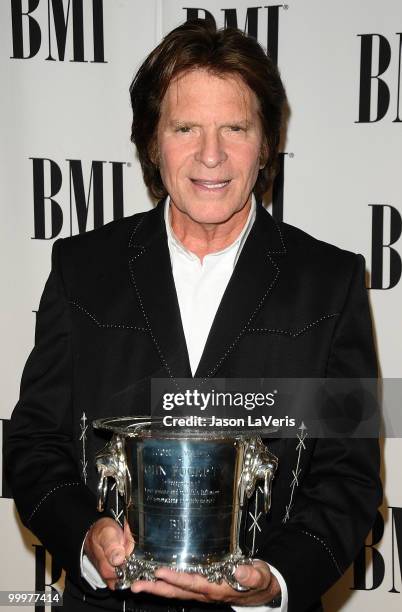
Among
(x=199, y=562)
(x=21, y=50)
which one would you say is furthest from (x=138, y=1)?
(x=199, y=562)

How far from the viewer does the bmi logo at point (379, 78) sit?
6.86 feet

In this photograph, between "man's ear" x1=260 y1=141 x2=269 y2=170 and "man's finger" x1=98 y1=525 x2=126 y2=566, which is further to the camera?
"man's ear" x1=260 y1=141 x2=269 y2=170

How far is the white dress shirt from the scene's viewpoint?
1.57 metres

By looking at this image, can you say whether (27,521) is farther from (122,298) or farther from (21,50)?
(21,50)

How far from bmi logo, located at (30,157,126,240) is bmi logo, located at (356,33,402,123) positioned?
622 mm

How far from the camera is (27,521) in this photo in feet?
4.91

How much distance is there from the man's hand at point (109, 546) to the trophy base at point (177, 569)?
0.02 metres

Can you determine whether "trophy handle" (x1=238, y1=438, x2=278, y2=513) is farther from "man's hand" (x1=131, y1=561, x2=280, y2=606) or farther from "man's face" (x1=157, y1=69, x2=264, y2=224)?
"man's face" (x1=157, y1=69, x2=264, y2=224)

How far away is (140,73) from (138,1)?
601mm

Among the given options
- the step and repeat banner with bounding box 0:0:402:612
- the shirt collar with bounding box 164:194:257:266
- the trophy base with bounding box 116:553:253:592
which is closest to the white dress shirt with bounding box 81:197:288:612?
the shirt collar with bounding box 164:194:257:266

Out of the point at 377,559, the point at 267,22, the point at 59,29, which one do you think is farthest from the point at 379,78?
the point at 377,559

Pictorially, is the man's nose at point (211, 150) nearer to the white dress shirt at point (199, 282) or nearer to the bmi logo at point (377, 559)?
the white dress shirt at point (199, 282)

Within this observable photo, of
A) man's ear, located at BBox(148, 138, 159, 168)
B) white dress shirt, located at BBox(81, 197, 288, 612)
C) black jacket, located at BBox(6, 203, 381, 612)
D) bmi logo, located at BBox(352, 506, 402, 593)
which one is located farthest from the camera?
bmi logo, located at BBox(352, 506, 402, 593)

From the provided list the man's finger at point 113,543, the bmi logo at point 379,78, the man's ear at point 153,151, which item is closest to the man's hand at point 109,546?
the man's finger at point 113,543
